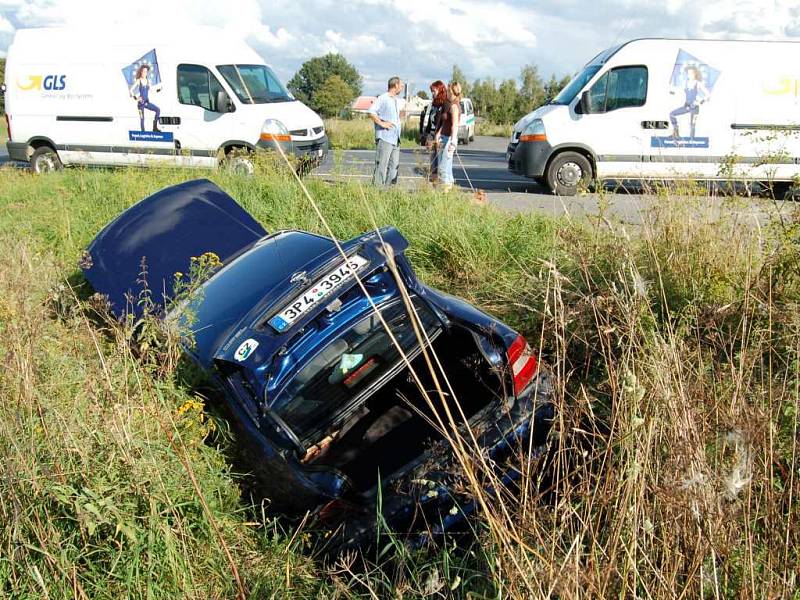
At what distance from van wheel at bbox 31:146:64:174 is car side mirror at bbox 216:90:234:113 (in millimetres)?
3841

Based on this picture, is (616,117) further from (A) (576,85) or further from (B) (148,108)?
(B) (148,108)

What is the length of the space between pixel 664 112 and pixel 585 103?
1222 millimetres

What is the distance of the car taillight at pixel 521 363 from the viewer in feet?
11.0

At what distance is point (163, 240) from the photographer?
5023mm

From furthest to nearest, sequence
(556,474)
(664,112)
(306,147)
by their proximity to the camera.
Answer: (306,147), (664,112), (556,474)

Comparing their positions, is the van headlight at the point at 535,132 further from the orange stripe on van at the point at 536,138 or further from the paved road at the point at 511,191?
the paved road at the point at 511,191

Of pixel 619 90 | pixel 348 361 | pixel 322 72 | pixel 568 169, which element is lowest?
pixel 348 361

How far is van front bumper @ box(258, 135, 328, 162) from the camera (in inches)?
416

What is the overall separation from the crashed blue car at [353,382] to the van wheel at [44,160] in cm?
1012

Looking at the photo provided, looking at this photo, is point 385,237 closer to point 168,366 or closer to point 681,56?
point 168,366

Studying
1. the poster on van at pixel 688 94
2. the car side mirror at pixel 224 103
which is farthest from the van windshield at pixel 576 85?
the car side mirror at pixel 224 103

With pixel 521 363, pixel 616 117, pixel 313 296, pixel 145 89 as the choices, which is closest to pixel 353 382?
pixel 313 296

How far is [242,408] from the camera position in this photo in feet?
11.3

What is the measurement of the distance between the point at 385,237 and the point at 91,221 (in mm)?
5572
